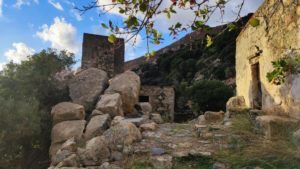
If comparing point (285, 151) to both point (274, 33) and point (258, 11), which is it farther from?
point (258, 11)

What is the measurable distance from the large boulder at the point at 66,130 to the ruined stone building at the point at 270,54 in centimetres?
417

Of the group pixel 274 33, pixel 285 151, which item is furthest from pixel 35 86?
pixel 285 151

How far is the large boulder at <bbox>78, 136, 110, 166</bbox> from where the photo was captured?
4.84 metres

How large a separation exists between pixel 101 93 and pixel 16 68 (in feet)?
8.79

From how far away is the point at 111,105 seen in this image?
321 inches

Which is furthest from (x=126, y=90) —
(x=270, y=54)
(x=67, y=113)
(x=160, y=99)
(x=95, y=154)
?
(x=270, y=54)

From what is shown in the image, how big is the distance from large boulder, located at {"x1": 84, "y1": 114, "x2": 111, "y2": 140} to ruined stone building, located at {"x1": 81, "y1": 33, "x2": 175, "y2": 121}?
500cm

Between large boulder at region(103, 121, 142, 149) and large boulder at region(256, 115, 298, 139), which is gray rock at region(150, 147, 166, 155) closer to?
large boulder at region(103, 121, 142, 149)

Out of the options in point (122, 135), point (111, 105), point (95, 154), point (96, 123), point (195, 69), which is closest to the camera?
point (95, 154)

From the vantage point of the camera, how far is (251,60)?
285 inches

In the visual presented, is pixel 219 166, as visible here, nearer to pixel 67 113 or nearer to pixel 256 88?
pixel 256 88

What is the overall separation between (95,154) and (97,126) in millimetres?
2037

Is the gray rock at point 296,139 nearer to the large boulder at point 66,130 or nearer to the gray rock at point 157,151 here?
the gray rock at point 157,151

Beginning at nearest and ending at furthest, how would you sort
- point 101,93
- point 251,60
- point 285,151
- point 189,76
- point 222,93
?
point 285,151
point 251,60
point 101,93
point 222,93
point 189,76
